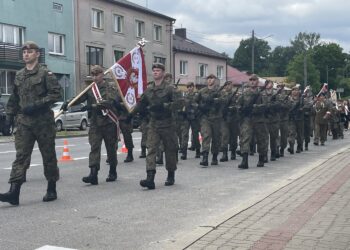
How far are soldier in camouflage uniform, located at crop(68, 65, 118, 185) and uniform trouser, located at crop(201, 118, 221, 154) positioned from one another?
313cm

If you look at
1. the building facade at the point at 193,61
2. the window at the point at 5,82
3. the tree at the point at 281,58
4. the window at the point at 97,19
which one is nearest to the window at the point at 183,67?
the building facade at the point at 193,61

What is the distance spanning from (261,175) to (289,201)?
3323mm

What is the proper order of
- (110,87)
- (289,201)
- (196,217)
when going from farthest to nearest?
(110,87), (289,201), (196,217)

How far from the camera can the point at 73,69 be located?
129 ft

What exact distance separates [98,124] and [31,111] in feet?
6.75

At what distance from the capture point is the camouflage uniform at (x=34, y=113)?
755 centimetres

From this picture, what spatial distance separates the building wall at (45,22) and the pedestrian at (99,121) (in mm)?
25974

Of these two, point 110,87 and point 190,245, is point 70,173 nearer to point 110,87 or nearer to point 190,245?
point 110,87

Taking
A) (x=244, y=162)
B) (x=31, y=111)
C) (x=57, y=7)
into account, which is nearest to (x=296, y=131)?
(x=244, y=162)

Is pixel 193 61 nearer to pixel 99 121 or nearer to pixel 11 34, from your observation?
pixel 11 34

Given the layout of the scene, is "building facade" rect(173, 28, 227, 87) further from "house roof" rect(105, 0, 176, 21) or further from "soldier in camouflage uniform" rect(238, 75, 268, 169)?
"soldier in camouflage uniform" rect(238, 75, 268, 169)

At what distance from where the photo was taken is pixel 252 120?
41.1ft

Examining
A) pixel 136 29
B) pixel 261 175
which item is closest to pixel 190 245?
pixel 261 175

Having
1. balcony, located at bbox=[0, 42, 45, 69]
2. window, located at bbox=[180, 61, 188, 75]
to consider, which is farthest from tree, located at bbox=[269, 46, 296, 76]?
balcony, located at bbox=[0, 42, 45, 69]
